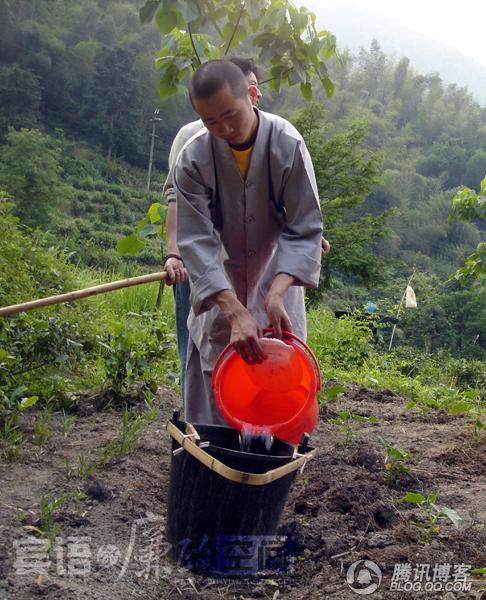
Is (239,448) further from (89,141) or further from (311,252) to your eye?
(89,141)

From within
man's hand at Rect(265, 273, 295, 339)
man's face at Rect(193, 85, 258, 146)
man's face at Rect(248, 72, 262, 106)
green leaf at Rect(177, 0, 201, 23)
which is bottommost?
man's hand at Rect(265, 273, 295, 339)

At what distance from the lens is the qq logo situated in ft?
7.55

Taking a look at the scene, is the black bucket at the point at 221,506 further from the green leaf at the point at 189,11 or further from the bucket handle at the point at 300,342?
the green leaf at the point at 189,11

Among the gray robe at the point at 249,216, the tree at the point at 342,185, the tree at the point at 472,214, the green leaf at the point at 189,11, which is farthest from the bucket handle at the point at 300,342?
the tree at the point at 342,185

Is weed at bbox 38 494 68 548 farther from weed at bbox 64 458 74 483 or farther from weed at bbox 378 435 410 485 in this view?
weed at bbox 378 435 410 485

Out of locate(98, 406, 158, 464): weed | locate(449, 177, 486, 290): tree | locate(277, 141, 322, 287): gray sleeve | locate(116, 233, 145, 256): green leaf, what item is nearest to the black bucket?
locate(277, 141, 322, 287): gray sleeve

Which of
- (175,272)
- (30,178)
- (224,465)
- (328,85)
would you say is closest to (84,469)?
(175,272)

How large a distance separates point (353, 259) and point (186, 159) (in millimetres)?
23151

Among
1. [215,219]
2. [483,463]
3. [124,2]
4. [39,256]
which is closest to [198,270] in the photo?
[215,219]

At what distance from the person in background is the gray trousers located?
19mm

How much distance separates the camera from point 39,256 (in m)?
5.83

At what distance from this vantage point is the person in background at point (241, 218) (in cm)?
246

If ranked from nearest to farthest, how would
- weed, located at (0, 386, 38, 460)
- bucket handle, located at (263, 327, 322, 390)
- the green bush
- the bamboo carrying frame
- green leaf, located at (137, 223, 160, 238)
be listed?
the bamboo carrying frame
bucket handle, located at (263, 327, 322, 390)
weed, located at (0, 386, 38, 460)
green leaf, located at (137, 223, 160, 238)
the green bush

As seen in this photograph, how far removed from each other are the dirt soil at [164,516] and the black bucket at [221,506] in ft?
0.22
